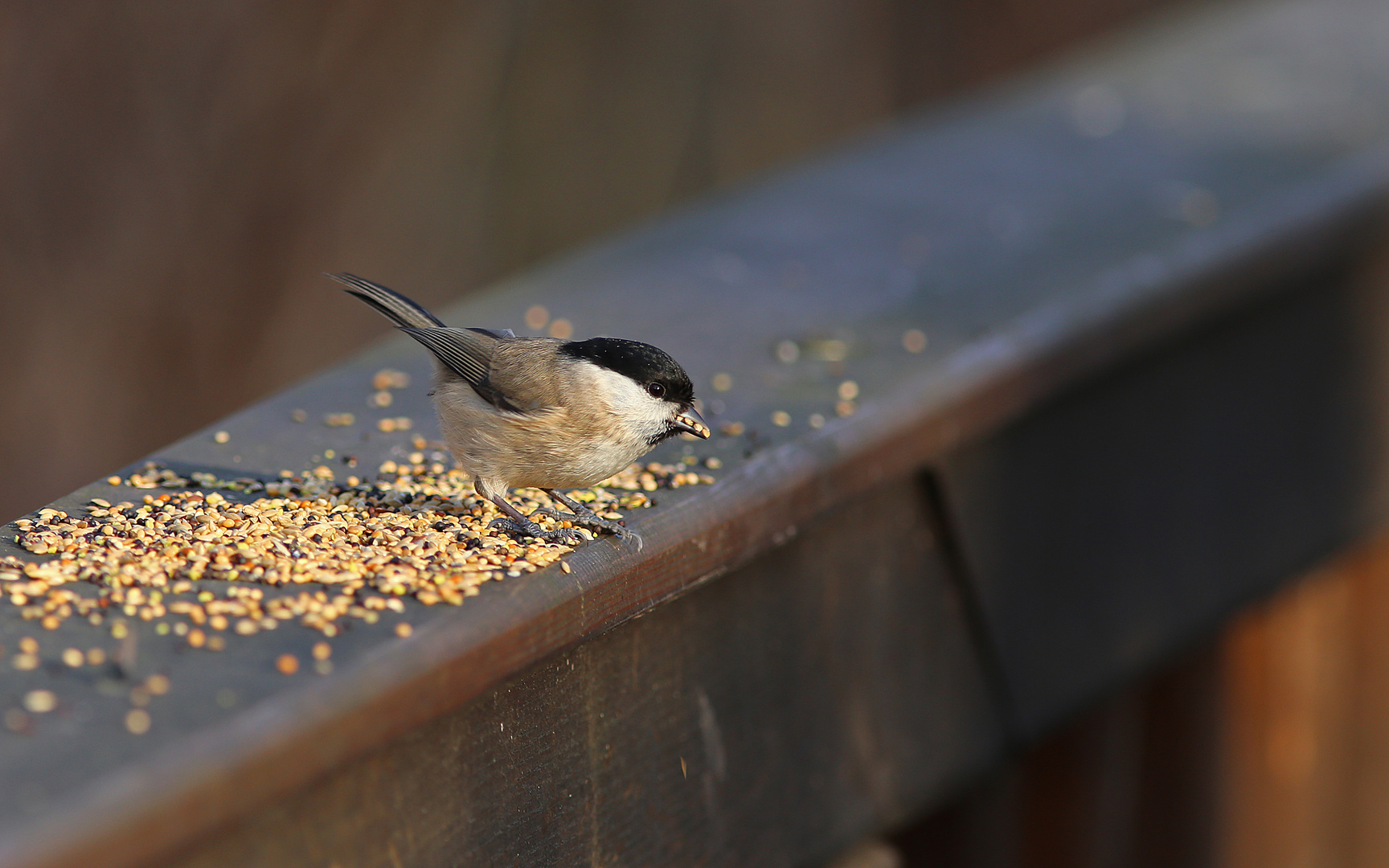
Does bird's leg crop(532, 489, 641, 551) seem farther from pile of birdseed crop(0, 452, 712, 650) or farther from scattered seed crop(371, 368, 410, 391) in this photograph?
scattered seed crop(371, 368, 410, 391)

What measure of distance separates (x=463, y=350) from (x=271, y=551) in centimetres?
59

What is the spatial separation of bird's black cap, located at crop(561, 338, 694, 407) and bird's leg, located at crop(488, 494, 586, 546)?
0.90 feet

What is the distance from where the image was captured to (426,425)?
247 centimetres

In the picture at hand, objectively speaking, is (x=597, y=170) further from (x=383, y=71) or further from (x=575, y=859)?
(x=575, y=859)

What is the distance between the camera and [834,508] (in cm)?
213

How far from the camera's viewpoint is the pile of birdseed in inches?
62.3


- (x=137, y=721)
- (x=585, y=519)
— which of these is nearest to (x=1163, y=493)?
(x=585, y=519)

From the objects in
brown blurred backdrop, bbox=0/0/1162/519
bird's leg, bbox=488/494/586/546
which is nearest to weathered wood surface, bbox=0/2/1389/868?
bird's leg, bbox=488/494/586/546

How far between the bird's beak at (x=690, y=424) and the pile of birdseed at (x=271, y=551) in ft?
0.21

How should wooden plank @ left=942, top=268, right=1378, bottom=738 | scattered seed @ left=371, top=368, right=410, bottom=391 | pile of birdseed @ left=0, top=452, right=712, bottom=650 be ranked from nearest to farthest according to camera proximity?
pile of birdseed @ left=0, top=452, right=712, bottom=650, wooden plank @ left=942, top=268, right=1378, bottom=738, scattered seed @ left=371, top=368, right=410, bottom=391

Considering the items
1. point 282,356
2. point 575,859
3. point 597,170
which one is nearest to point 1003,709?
point 575,859

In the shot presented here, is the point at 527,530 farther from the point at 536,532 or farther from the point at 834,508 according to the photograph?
the point at 834,508

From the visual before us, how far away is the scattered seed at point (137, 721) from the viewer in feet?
4.21

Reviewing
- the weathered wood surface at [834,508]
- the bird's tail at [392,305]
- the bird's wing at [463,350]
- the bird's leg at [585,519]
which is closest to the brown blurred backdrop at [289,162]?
the weathered wood surface at [834,508]
